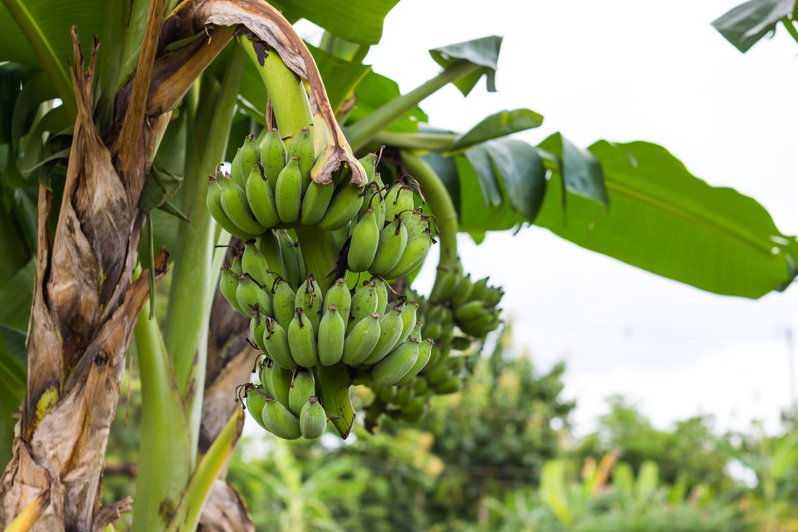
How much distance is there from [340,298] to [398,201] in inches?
4.5

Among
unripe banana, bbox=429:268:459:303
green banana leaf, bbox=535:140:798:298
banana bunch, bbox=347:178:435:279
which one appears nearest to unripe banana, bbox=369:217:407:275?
banana bunch, bbox=347:178:435:279

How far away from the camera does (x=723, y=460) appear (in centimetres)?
1077

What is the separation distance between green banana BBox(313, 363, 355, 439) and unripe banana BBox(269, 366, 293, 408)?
0.03 meters

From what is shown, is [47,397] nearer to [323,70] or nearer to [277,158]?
[277,158]

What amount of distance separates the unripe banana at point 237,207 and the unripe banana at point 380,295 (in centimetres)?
10

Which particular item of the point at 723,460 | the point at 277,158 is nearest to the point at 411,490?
the point at 723,460

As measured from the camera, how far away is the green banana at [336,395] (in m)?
0.66

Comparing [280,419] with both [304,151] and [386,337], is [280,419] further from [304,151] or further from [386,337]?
[304,151]

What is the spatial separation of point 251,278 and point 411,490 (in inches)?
303

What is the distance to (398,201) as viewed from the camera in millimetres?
704

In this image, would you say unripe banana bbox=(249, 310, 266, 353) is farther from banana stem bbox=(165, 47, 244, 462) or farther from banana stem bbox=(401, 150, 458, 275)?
banana stem bbox=(401, 150, 458, 275)

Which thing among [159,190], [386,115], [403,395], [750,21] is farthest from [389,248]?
[750,21]

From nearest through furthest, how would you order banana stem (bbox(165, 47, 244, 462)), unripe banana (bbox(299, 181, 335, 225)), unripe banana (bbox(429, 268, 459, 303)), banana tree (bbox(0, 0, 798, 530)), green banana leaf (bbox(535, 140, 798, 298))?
unripe banana (bbox(299, 181, 335, 225)) → banana tree (bbox(0, 0, 798, 530)) → banana stem (bbox(165, 47, 244, 462)) → unripe banana (bbox(429, 268, 459, 303)) → green banana leaf (bbox(535, 140, 798, 298))

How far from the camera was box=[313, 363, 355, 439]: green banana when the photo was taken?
0.66 metres
